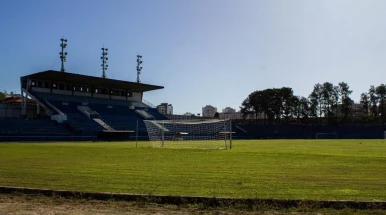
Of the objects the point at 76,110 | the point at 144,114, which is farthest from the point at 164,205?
the point at 144,114

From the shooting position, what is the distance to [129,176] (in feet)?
34.0

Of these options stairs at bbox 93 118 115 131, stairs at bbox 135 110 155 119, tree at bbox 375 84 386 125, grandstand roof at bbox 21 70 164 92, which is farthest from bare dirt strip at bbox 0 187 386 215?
tree at bbox 375 84 386 125

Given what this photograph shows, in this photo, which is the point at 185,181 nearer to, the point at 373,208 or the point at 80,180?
the point at 80,180

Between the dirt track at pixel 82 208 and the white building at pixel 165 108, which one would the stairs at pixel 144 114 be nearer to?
the white building at pixel 165 108

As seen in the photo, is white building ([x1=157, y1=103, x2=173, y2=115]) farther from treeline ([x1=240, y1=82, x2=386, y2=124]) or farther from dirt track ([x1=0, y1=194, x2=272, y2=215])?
dirt track ([x1=0, y1=194, x2=272, y2=215])

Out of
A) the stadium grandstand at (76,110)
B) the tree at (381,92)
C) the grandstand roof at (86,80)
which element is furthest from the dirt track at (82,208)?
the tree at (381,92)

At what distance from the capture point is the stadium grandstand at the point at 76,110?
5244 cm

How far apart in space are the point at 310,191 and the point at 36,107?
219ft

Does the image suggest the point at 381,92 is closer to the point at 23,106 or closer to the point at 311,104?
the point at 311,104

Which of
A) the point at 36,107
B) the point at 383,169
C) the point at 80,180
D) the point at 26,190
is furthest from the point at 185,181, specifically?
the point at 36,107

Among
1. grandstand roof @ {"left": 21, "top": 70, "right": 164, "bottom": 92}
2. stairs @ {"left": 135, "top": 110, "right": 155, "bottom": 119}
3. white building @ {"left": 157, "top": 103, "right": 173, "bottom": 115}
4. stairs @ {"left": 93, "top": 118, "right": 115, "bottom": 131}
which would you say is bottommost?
stairs @ {"left": 93, "top": 118, "right": 115, "bottom": 131}

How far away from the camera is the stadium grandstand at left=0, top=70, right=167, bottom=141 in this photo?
52.4 m

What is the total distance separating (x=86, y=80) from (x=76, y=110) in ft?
21.4

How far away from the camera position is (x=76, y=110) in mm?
66125
